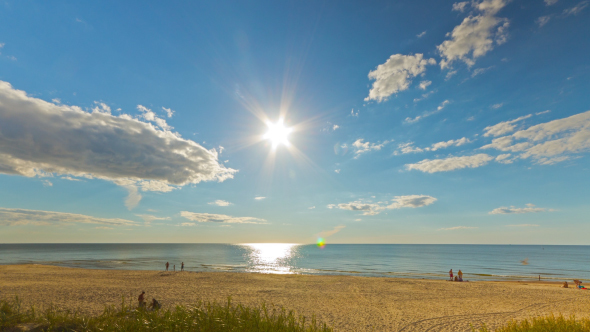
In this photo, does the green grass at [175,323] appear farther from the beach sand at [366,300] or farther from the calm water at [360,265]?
the calm water at [360,265]

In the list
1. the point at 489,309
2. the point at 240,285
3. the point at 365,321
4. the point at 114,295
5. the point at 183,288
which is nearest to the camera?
the point at 365,321

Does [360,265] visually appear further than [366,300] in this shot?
Yes

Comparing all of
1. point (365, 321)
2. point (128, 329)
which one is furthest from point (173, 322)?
point (365, 321)

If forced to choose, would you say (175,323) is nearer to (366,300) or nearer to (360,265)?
(366,300)

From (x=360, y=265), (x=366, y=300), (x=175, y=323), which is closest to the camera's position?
(x=175, y=323)

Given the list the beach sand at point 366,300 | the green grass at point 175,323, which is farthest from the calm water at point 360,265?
the green grass at point 175,323

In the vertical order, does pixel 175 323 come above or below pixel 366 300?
above

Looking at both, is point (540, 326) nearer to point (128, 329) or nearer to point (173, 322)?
point (173, 322)

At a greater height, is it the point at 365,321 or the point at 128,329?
the point at 128,329

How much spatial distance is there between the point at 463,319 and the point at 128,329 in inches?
717

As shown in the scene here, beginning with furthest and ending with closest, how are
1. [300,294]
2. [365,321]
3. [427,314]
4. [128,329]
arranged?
[300,294]
[427,314]
[365,321]
[128,329]

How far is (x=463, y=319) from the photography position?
17062mm

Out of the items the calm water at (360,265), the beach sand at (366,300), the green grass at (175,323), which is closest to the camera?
the green grass at (175,323)

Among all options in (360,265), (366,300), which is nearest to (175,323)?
(366,300)
